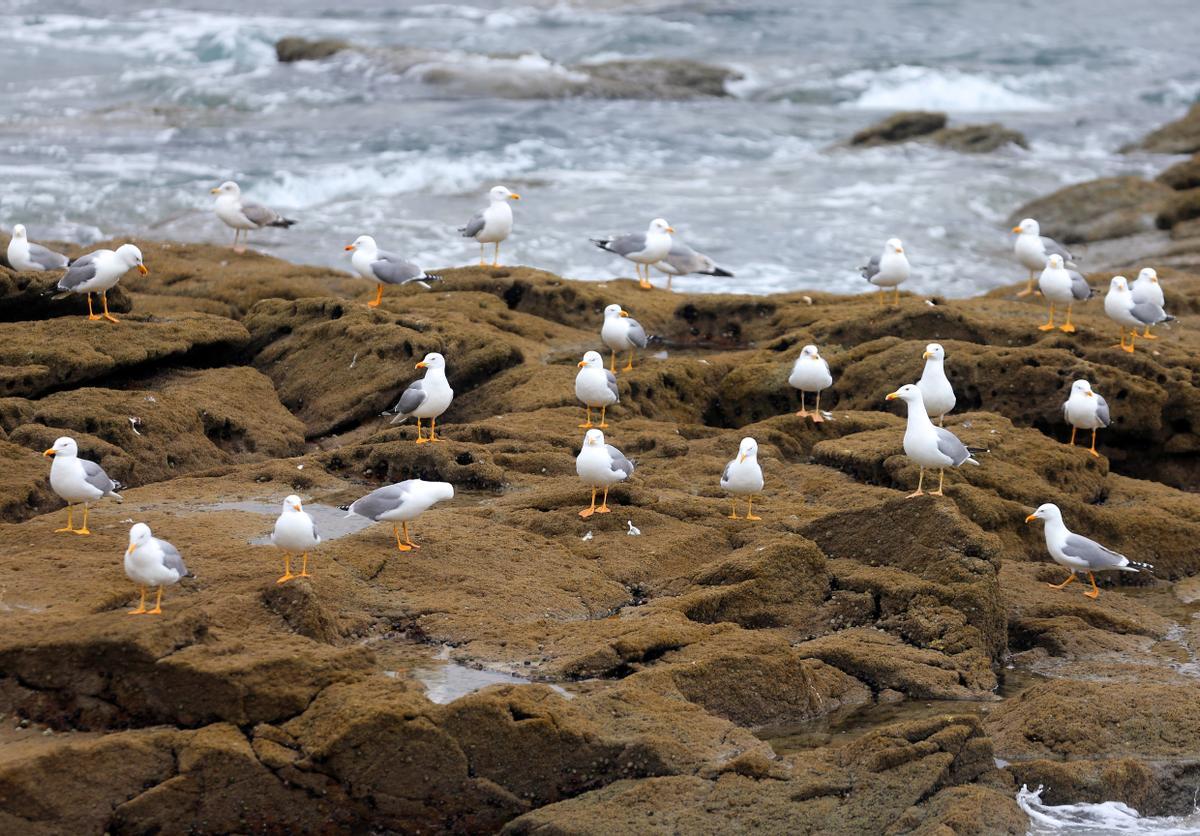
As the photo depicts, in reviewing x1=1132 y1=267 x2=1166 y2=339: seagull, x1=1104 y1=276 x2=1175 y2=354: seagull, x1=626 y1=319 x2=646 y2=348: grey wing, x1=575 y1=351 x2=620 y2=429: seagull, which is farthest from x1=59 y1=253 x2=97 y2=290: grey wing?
x1=1104 y1=276 x2=1175 y2=354: seagull

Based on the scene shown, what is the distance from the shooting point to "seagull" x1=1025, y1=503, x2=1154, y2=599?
972 centimetres

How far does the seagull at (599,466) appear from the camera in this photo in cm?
951

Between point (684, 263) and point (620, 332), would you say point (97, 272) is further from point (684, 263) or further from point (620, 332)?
point (684, 263)

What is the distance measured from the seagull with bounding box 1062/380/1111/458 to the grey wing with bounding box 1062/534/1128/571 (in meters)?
2.00

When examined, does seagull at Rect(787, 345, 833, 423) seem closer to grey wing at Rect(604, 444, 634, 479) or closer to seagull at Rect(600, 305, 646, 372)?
seagull at Rect(600, 305, 646, 372)

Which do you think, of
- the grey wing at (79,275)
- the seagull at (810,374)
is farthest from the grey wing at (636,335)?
the grey wing at (79,275)

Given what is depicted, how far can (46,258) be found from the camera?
13602 mm

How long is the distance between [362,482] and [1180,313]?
9111mm

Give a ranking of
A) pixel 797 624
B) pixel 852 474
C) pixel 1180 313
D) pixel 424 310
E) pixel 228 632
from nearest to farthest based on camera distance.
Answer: pixel 228 632
pixel 797 624
pixel 852 474
pixel 424 310
pixel 1180 313

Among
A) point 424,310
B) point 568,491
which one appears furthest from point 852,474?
point 424,310

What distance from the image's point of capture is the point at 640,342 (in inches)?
501

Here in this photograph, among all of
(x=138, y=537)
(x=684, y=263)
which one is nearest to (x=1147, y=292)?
(x=684, y=263)

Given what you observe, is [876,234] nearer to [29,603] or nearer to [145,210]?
[145,210]

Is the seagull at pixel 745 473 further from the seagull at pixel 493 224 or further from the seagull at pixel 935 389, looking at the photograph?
the seagull at pixel 493 224
